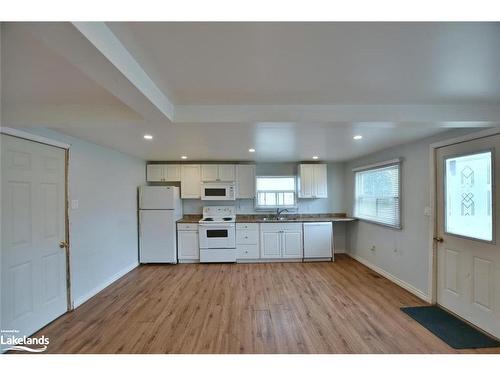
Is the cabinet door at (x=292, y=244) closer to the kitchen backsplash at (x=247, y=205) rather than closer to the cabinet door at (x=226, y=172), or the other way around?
the kitchen backsplash at (x=247, y=205)

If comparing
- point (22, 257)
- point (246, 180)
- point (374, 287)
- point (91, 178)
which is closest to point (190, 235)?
point (246, 180)

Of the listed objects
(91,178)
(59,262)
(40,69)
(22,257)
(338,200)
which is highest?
(40,69)

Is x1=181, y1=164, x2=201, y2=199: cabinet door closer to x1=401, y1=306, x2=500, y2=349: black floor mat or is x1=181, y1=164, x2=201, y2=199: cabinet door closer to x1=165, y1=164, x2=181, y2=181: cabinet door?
x1=165, y1=164, x2=181, y2=181: cabinet door

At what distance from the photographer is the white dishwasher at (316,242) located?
16.4ft

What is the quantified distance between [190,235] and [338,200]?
348cm

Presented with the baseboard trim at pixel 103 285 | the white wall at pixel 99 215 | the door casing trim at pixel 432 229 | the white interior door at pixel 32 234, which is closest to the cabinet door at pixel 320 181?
the door casing trim at pixel 432 229

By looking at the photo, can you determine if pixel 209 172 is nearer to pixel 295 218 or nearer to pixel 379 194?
pixel 295 218

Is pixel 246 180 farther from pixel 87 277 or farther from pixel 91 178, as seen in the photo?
pixel 87 277

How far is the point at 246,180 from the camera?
537cm

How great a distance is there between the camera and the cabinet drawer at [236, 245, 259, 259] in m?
5.02

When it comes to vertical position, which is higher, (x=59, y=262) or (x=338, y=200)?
(x=338, y=200)

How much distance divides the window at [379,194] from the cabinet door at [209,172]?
3.00m

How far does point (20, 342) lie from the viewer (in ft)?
7.54

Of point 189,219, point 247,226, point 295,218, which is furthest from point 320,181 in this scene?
point 189,219
